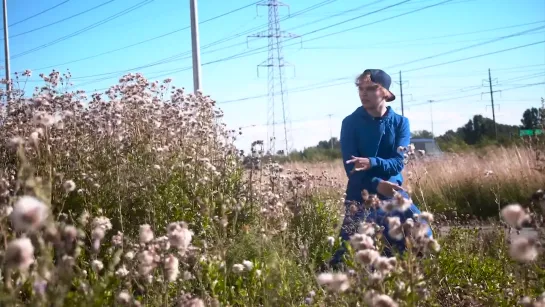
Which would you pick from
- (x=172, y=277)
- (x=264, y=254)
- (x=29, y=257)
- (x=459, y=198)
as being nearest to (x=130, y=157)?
(x=264, y=254)

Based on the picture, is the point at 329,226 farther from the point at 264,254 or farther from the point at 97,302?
the point at 97,302

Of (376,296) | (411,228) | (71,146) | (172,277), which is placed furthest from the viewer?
(71,146)

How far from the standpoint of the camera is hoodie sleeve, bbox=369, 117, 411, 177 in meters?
4.27

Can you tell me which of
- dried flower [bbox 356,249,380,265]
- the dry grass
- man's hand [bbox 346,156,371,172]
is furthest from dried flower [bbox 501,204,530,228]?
the dry grass

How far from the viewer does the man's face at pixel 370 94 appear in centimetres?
441

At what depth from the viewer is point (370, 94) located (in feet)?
14.6

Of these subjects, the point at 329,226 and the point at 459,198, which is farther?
the point at 459,198

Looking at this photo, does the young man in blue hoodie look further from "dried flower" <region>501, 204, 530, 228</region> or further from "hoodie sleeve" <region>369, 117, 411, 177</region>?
"dried flower" <region>501, 204, 530, 228</region>

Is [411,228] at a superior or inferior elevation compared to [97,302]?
superior

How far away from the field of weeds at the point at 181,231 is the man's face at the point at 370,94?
82 cm

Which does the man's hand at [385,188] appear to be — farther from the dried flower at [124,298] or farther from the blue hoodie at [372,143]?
the dried flower at [124,298]

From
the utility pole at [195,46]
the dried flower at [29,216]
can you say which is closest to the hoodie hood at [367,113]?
the dried flower at [29,216]

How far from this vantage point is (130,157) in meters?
5.22

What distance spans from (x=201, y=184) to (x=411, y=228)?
2758mm
